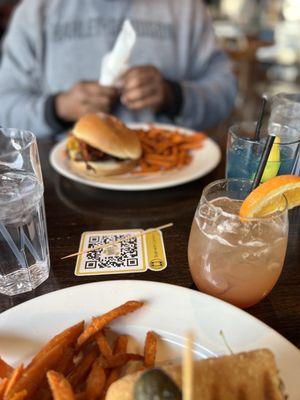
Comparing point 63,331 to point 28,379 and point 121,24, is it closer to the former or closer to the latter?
point 28,379

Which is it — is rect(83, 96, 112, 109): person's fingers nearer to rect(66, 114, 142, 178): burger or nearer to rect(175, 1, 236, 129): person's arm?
rect(66, 114, 142, 178): burger

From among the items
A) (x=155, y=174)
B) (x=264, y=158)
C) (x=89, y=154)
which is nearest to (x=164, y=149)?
(x=155, y=174)

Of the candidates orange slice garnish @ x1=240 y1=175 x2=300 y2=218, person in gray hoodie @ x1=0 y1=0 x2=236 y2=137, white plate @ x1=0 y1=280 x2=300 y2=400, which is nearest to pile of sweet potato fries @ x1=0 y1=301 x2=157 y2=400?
white plate @ x1=0 y1=280 x2=300 y2=400

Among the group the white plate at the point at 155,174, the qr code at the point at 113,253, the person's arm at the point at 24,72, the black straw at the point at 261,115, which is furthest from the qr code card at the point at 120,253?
the person's arm at the point at 24,72

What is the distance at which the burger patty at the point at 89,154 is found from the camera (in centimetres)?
148

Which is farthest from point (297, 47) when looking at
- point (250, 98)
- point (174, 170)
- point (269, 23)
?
point (174, 170)

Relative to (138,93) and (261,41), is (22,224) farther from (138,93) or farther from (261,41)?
(261,41)

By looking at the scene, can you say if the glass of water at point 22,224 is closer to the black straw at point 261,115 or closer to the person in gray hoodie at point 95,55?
the black straw at point 261,115

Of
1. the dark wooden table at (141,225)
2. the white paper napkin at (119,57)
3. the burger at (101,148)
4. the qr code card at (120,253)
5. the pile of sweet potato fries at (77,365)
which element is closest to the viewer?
the pile of sweet potato fries at (77,365)

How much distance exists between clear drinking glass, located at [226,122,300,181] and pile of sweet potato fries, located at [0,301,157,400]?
0.52 meters

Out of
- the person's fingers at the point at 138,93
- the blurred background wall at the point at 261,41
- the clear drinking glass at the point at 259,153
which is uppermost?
the clear drinking glass at the point at 259,153

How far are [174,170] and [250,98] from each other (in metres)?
4.19

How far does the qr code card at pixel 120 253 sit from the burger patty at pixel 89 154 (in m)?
0.47

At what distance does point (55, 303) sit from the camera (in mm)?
789
